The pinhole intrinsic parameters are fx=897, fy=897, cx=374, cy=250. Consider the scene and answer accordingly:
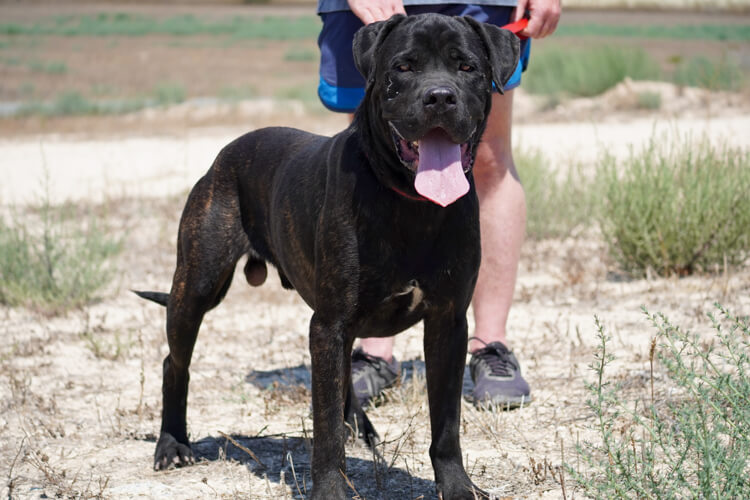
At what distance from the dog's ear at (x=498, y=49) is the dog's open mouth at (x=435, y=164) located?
31 cm

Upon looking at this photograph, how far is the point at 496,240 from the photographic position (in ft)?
14.5

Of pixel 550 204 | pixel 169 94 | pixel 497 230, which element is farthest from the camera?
pixel 169 94

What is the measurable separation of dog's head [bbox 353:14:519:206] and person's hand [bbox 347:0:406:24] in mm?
567

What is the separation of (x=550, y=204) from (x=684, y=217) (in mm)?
2004

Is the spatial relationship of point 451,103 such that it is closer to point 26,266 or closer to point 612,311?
point 612,311

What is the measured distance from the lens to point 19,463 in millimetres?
3602

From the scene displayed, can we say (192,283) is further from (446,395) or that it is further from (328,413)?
(446,395)

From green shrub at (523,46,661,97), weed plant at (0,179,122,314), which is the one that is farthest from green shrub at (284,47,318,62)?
weed plant at (0,179,122,314)

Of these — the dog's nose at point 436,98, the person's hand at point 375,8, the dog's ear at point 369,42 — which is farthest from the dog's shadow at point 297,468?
the person's hand at point 375,8

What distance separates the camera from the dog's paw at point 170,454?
361cm

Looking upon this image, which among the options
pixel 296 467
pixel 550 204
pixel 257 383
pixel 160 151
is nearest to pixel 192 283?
pixel 296 467

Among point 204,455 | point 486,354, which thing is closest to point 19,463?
point 204,455

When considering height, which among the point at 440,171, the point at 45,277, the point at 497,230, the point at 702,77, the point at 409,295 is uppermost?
the point at 440,171

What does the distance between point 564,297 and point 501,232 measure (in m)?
1.75
